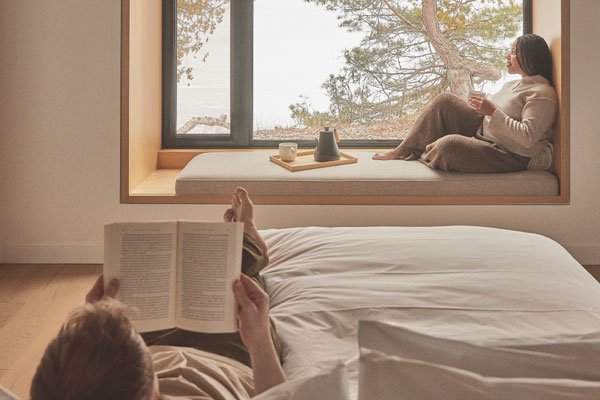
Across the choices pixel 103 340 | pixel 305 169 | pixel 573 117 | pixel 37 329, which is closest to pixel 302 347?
pixel 103 340

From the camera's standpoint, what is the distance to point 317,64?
450cm

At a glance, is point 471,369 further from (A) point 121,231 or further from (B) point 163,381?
(A) point 121,231

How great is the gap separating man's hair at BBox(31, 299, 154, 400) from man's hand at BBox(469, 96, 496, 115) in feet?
9.83

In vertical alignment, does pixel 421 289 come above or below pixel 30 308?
above

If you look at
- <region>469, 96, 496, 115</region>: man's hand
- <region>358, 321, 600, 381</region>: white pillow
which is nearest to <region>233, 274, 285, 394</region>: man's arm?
<region>358, 321, 600, 381</region>: white pillow

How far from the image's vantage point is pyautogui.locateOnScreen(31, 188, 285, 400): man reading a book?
833mm

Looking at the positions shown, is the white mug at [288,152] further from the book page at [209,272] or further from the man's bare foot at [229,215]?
the book page at [209,272]

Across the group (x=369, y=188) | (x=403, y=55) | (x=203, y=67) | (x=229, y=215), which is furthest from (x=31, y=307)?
(x=403, y=55)

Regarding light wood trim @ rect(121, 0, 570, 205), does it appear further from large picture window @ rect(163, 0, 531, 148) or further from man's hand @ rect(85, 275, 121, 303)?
man's hand @ rect(85, 275, 121, 303)

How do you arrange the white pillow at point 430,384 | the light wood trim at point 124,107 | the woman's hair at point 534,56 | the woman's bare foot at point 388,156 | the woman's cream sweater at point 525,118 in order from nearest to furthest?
1. the white pillow at point 430,384
2. the woman's cream sweater at point 525,118
3. the light wood trim at point 124,107
4. the woman's hair at point 534,56
5. the woman's bare foot at point 388,156

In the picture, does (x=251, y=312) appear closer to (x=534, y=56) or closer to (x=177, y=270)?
(x=177, y=270)

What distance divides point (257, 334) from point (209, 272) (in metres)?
0.16

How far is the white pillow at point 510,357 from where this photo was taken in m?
0.83

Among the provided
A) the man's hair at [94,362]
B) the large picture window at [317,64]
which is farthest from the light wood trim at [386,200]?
the man's hair at [94,362]
